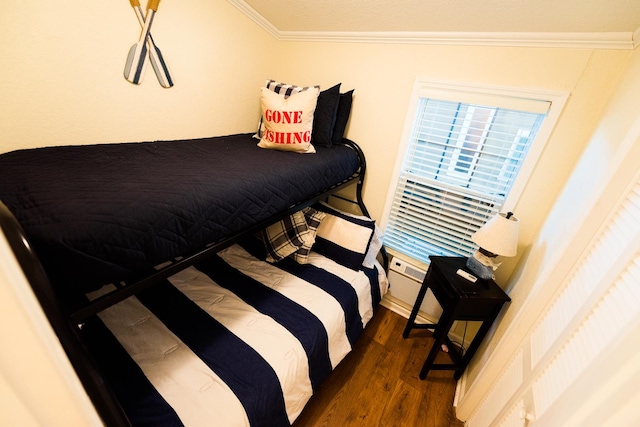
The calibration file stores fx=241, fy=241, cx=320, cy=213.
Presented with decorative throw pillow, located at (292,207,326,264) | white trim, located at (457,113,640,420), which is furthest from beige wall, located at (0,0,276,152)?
white trim, located at (457,113,640,420)

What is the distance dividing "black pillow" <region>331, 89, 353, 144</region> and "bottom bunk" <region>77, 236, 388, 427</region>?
3.29 ft

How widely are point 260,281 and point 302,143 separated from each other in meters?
0.87

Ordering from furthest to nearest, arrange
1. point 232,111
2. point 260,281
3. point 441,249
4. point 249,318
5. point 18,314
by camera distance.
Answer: point 232,111 < point 441,249 < point 260,281 < point 249,318 < point 18,314

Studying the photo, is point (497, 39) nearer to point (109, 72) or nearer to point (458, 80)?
point (458, 80)

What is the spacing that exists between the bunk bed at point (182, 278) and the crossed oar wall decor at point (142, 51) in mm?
411

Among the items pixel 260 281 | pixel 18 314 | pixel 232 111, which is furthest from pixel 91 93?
pixel 18 314

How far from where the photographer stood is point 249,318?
1.13 metres

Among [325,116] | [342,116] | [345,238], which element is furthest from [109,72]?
[345,238]

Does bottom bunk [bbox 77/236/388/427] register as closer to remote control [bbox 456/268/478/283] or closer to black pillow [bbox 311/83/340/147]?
remote control [bbox 456/268/478/283]

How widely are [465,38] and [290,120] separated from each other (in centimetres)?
110

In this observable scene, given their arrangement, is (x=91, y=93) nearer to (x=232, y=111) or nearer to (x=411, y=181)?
(x=232, y=111)

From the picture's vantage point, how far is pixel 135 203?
2.34 ft

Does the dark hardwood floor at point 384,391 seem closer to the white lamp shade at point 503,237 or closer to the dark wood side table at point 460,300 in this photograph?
the dark wood side table at point 460,300

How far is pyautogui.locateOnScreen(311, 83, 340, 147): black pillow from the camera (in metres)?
1.69
